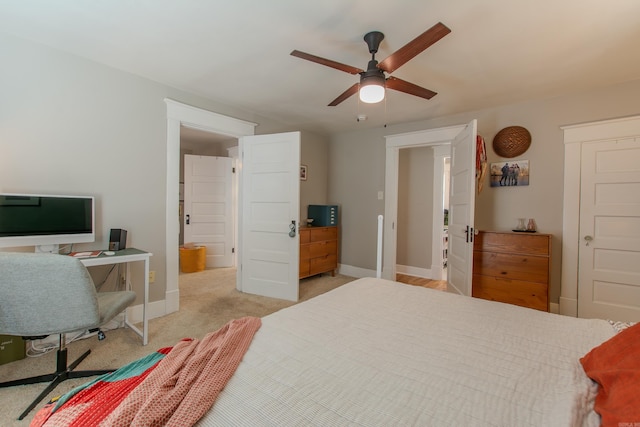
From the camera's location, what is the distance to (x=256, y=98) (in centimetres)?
314

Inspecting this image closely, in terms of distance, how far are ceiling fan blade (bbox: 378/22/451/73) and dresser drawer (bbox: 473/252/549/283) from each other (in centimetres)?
218

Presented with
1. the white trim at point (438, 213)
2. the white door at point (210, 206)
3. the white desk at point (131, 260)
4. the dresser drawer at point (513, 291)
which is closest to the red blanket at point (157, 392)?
the white desk at point (131, 260)

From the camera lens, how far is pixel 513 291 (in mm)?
2785

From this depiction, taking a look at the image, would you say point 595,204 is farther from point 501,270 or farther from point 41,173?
point 41,173

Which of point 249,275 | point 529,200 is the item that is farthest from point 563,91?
point 249,275

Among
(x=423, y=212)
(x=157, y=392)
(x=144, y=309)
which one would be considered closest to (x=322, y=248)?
(x=423, y=212)

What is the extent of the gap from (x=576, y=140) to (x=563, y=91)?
0.51 metres

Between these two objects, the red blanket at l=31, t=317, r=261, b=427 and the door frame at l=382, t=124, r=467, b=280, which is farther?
the door frame at l=382, t=124, r=467, b=280

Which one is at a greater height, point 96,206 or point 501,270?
point 96,206

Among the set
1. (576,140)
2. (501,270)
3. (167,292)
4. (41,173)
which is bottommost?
(167,292)

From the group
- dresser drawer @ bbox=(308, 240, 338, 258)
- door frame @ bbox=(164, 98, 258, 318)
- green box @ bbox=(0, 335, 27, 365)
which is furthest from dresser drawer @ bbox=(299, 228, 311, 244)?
green box @ bbox=(0, 335, 27, 365)

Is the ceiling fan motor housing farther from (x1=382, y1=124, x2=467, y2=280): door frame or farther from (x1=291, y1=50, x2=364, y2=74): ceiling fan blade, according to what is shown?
(x1=382, y1=124, x2=467, y2=280): door frame

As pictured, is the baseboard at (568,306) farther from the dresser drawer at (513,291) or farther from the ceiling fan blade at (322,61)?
the ceiling fan blade at (322,61)

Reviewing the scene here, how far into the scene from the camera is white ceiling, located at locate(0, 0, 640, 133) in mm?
1716
